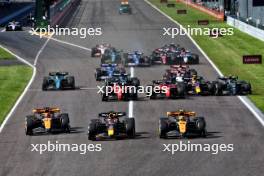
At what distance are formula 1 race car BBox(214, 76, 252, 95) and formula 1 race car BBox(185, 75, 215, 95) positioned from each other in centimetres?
27

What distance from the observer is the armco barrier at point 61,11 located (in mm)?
95500

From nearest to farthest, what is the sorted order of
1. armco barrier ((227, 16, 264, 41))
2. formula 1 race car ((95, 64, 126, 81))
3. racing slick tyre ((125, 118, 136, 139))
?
1. racing slick tyre ((125, 118, 136, 139))
2. formula 1 race car ((95, 64, 126, 81))
3. armco barrier ((227, 16, 264, 41))

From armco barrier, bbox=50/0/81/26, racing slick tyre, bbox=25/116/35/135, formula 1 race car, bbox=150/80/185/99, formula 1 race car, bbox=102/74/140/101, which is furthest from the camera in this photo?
armco barrier, bbox=50/0/81/26

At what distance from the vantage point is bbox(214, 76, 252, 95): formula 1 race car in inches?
1709

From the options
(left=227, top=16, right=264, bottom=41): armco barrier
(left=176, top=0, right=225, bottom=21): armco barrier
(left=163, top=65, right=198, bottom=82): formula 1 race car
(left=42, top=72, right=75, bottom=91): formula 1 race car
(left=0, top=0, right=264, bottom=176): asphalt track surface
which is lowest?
(left=0, top=0, right=264, bottom=176): asphalt track surface

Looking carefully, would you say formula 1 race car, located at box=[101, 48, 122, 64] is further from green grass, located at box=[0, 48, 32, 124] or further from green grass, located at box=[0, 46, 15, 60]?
green grass, located at box=[0, 46, 15, 60]

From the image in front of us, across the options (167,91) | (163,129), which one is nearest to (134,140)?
(163,129)

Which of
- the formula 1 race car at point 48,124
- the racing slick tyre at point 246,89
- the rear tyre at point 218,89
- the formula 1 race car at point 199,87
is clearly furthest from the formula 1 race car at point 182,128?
the racing slick tyre at point 246,89

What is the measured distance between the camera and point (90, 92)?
4647cm

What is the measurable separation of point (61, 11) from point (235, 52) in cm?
4165

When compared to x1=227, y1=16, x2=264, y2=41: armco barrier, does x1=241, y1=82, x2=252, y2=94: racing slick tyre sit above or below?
below

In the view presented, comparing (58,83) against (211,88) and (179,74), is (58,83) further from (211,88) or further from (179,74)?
(211,88)

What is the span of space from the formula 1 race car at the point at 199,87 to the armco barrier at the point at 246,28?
1185 inches

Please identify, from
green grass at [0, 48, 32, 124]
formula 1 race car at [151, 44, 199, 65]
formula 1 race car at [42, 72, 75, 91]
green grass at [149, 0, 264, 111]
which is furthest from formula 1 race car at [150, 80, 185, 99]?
formula 1 race car at [151, 44, 199, 65]
